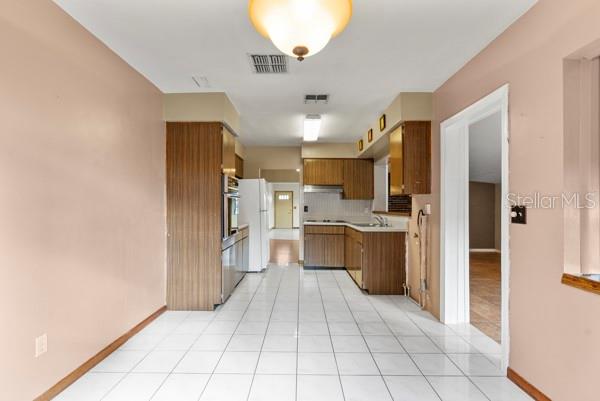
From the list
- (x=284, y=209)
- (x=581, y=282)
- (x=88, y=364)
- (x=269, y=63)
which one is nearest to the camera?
(x=581, y=282)

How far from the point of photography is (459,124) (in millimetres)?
3418

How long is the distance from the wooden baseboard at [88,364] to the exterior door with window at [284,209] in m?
13.4

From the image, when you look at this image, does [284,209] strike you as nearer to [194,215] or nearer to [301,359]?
[194,215]

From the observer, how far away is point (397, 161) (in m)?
4.16

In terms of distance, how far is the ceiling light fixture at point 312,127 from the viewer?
4801 millimetres

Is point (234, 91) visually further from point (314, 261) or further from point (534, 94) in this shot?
point (314, 261)

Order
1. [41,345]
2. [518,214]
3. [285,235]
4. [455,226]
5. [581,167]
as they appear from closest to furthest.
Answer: [581,167] → [41,345] → [518,214] → [455,226] → [285,235]

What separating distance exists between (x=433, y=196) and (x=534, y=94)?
5.70 feet

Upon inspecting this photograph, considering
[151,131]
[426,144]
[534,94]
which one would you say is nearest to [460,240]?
[426,144]

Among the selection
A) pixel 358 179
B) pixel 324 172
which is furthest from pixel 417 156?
pixel 324 172

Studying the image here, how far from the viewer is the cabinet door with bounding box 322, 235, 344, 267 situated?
6.28 meters

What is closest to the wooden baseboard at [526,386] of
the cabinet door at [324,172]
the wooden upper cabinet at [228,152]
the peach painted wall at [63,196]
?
the peach painted wall at [63,196]

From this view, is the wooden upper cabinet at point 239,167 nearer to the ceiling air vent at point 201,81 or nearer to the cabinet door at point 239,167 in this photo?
the cabinet door at point 239,167

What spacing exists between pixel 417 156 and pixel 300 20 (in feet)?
9.75
